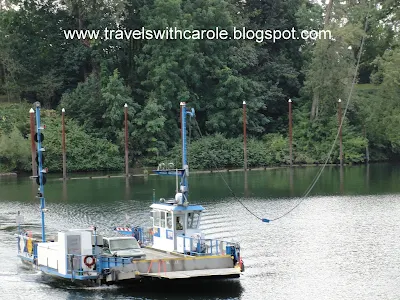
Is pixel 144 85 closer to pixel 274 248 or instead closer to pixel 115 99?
pixel 115 99

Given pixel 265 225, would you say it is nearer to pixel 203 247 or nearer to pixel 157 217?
pixel 157 217

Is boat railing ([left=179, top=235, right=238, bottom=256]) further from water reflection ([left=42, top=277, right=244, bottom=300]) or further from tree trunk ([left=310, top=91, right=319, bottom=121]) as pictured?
tree trunk ([left=310, top=91, right=319, bottom=121])

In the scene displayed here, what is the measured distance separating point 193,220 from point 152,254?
101 inches

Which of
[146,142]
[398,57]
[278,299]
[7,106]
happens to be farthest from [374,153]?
[278,299]

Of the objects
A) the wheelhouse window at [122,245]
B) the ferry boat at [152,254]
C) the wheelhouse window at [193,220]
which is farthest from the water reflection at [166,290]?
the wheelhouse window at [193,220]

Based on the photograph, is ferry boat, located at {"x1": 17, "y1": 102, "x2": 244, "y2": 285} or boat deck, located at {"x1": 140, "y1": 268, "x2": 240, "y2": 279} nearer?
boat deck, located at {"x1": 140, "y1": 268, "x2": 240, "y2": 279}

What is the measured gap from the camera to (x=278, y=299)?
1391 inches

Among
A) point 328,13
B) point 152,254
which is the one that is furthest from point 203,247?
point 328,13

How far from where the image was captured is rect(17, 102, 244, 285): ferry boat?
36.7 m

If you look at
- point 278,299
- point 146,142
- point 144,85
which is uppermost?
point 144,85

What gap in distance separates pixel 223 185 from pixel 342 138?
3045 cm

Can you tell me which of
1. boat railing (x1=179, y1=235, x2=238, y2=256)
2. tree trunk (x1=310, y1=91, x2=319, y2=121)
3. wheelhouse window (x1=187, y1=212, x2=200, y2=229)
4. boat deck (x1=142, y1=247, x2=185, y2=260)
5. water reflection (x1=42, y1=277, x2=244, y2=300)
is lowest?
water reflection (x1=42, y1=277, x2=244, y2=300)

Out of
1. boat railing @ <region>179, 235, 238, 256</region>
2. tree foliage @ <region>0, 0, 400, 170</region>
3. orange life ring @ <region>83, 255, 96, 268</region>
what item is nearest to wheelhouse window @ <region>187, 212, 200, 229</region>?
boat railing @ <region>179, 235, 238, 256</region>

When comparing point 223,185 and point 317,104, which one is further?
point 317,104
